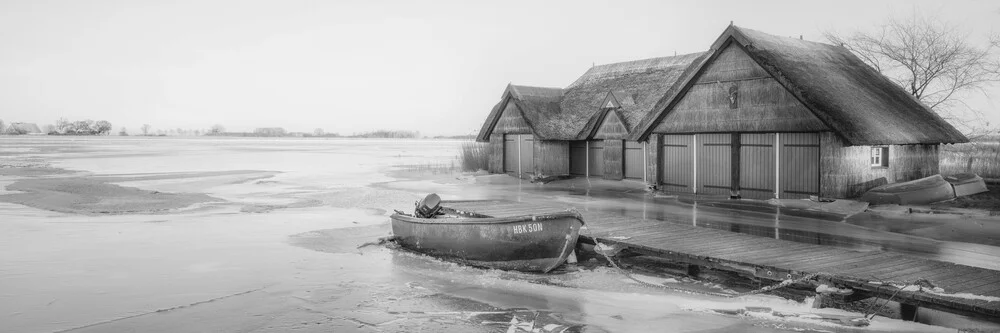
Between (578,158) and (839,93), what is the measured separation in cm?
1696

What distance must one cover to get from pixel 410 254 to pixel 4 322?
26.4 feet

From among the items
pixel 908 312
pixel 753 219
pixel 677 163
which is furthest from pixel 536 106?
pixel 908 312

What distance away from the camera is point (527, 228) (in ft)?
47.5

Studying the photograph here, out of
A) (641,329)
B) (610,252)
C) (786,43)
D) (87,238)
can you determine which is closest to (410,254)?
(610,252)

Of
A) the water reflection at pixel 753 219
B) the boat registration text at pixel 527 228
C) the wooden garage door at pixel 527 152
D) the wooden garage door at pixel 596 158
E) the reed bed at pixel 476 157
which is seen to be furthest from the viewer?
the reed bed at pixel 476 157

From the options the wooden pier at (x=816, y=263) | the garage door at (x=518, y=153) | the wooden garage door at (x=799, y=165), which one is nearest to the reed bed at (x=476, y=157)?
the garage door at (x=518, y=153)

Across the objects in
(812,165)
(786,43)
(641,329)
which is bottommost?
(641,329)

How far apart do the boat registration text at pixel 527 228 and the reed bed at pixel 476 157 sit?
31.3m

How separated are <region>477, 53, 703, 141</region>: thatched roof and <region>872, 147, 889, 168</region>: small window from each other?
1145 cm

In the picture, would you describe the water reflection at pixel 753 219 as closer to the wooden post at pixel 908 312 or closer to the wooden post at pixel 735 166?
the wooden post at pixel 735 166

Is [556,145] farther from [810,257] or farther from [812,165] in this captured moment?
[810,257]

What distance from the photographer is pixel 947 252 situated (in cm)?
1491

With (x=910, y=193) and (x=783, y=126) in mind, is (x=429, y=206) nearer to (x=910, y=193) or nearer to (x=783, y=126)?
(x=783, y=126)

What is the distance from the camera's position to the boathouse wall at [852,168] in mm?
23016
